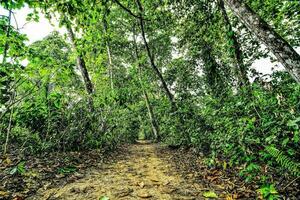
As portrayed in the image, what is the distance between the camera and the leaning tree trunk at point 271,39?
3096mm

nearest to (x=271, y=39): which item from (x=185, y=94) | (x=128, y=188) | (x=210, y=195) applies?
(x=210, y=195)

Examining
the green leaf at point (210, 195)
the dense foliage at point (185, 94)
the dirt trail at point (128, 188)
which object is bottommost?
the green leaf at point (210, 195)

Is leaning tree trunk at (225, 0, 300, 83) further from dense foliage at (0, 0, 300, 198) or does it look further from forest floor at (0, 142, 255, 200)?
forest floor at (0, 142, 255, 200)

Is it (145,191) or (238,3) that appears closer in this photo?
(145,191)

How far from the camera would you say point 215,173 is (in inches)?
173

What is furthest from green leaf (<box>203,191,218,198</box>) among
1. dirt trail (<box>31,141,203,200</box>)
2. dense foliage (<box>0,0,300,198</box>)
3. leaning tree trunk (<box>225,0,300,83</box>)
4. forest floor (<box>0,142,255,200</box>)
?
leaning tree trunk (<box>225,0,300,83</box>)

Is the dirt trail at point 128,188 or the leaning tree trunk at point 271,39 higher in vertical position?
the leaning tree trunk at point 271,39

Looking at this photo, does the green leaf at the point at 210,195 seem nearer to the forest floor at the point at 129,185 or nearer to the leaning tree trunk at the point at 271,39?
the forest floor at the point at 129,185

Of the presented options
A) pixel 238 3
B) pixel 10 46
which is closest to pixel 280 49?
pixel 238 3

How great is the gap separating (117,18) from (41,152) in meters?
12.5

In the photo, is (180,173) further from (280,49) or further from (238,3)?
(238,3)

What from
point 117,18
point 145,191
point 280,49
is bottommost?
point 145,191

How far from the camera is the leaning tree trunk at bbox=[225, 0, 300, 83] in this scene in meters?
3.10

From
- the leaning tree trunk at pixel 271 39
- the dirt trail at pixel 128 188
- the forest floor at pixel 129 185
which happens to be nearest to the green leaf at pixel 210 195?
the forest floor at pixel 129 185
